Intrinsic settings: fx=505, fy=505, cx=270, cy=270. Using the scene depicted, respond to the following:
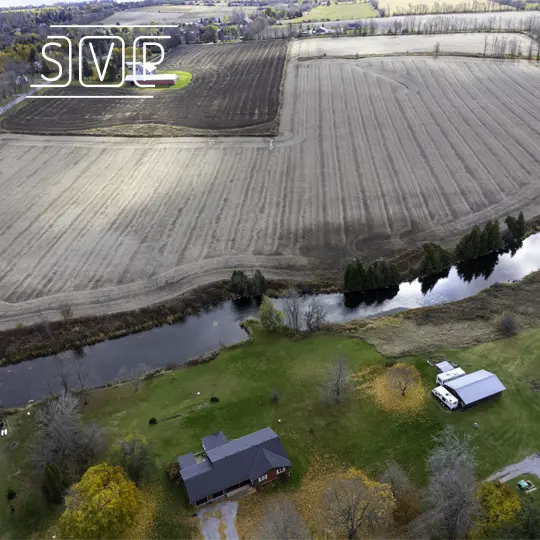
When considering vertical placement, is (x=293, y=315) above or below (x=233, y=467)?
above

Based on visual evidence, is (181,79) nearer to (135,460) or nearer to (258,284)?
(258,284)

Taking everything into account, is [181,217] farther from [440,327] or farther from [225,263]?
[440,327]

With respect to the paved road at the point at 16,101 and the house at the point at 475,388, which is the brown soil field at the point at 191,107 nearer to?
the paved road at the point at 16,101

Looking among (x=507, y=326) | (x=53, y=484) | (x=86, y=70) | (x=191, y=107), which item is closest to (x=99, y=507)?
(x=53, y=484)

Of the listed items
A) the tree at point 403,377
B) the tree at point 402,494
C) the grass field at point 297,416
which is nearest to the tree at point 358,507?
the tree at point 402,494

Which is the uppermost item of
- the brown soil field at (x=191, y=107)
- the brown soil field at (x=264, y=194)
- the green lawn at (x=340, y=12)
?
the green lawn at (x=340, y=12)

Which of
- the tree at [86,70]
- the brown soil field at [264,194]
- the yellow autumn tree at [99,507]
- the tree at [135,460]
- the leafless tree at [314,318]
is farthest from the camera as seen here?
the tree at [86,70]
